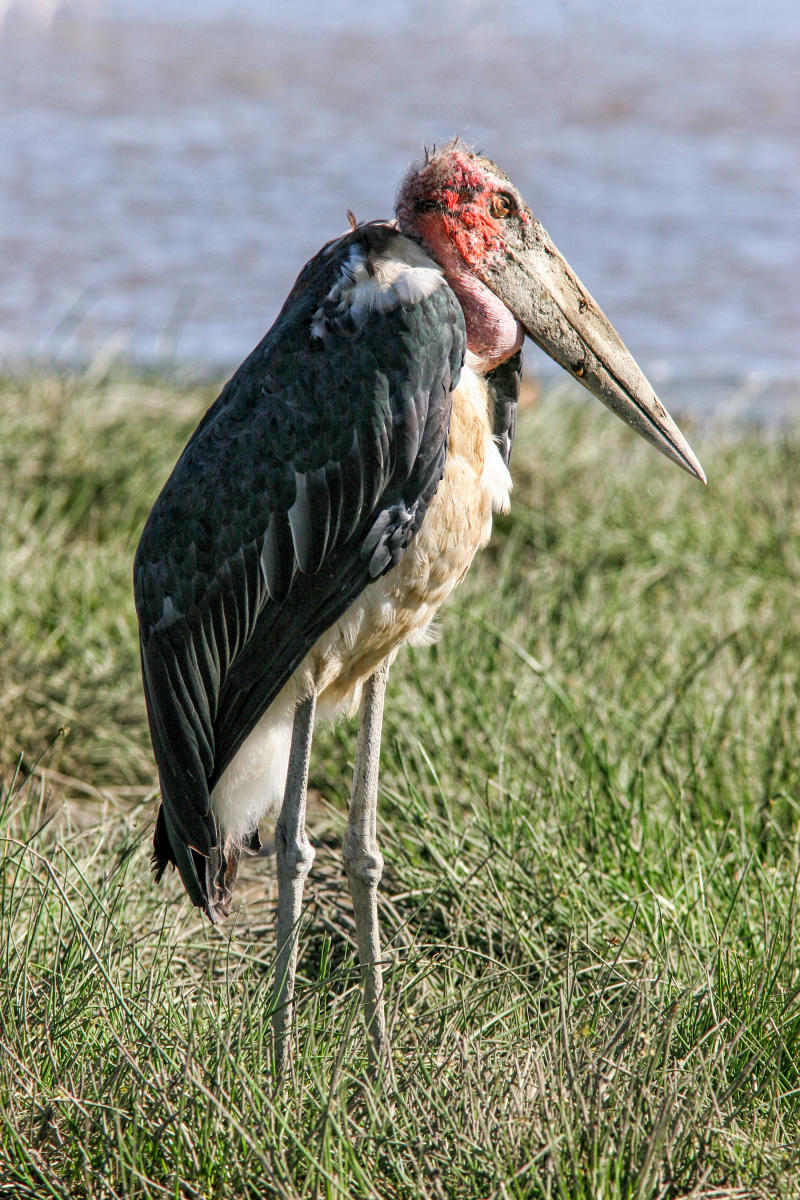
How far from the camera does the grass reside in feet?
6.29

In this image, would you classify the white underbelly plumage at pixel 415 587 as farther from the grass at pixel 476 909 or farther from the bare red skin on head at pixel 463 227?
the grass at pixel 476 909

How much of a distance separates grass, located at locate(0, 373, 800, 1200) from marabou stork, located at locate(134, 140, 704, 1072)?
0.16 metres

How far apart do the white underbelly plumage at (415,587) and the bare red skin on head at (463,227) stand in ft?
0.33

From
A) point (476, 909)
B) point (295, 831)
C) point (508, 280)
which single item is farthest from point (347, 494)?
point (476, 909)

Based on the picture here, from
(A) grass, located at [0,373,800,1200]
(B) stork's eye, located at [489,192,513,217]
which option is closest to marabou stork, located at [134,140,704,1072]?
(B) stork's eye, located at [489,192,513,217]

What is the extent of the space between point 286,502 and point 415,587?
256 mm

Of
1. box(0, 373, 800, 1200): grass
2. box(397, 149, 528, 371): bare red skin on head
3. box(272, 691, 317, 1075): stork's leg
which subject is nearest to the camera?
box(0, 373, 800, 1200): grass

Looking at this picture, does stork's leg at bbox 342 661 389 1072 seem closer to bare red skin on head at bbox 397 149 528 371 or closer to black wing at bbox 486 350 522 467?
black wing at bbox 486 350 522 467

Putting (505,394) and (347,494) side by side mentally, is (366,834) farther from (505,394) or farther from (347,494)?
(505,394)

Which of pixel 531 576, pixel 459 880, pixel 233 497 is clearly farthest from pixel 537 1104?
pixel 531 576

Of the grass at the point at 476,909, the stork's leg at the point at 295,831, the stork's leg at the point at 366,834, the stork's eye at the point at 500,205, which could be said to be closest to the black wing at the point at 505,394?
the stork's eye at the point at 500,205

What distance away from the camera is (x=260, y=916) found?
3004 mm

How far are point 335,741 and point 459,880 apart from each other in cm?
80

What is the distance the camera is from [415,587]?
231 centimetres
